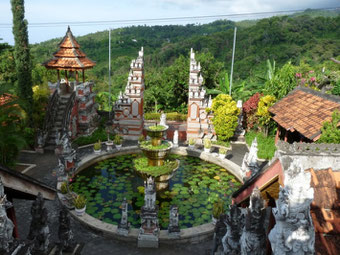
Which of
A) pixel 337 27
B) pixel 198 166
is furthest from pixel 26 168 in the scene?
pixel 337 27

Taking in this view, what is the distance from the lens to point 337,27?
5534cm

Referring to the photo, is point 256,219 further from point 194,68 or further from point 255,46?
point 255,46

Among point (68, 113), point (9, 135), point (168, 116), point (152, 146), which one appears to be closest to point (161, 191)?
point (152, 146)

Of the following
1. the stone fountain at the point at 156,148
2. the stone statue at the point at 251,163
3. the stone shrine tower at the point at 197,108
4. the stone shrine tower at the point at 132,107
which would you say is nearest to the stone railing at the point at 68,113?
the stone shrine tower at the point at 132,107

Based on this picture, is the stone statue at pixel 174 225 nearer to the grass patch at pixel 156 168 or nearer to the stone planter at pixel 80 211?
the stone planter at pixel 80 211

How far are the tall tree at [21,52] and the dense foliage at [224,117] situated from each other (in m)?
11.3

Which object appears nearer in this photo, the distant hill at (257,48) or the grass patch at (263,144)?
the grass patch at (263,144)

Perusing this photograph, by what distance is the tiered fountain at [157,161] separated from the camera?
12828 mm

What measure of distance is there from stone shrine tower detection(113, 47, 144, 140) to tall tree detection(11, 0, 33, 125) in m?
5.38

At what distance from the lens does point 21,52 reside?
1622cm

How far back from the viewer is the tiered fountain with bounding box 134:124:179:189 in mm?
12828

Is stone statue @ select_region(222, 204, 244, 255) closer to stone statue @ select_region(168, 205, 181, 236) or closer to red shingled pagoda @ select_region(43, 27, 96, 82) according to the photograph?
stone statue @ select_region(168, 205, 181, 236)

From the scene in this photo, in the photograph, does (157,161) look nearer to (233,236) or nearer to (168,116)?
(233,236)

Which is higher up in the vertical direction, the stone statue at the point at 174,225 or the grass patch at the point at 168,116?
the grass patch at the point at 168,116
